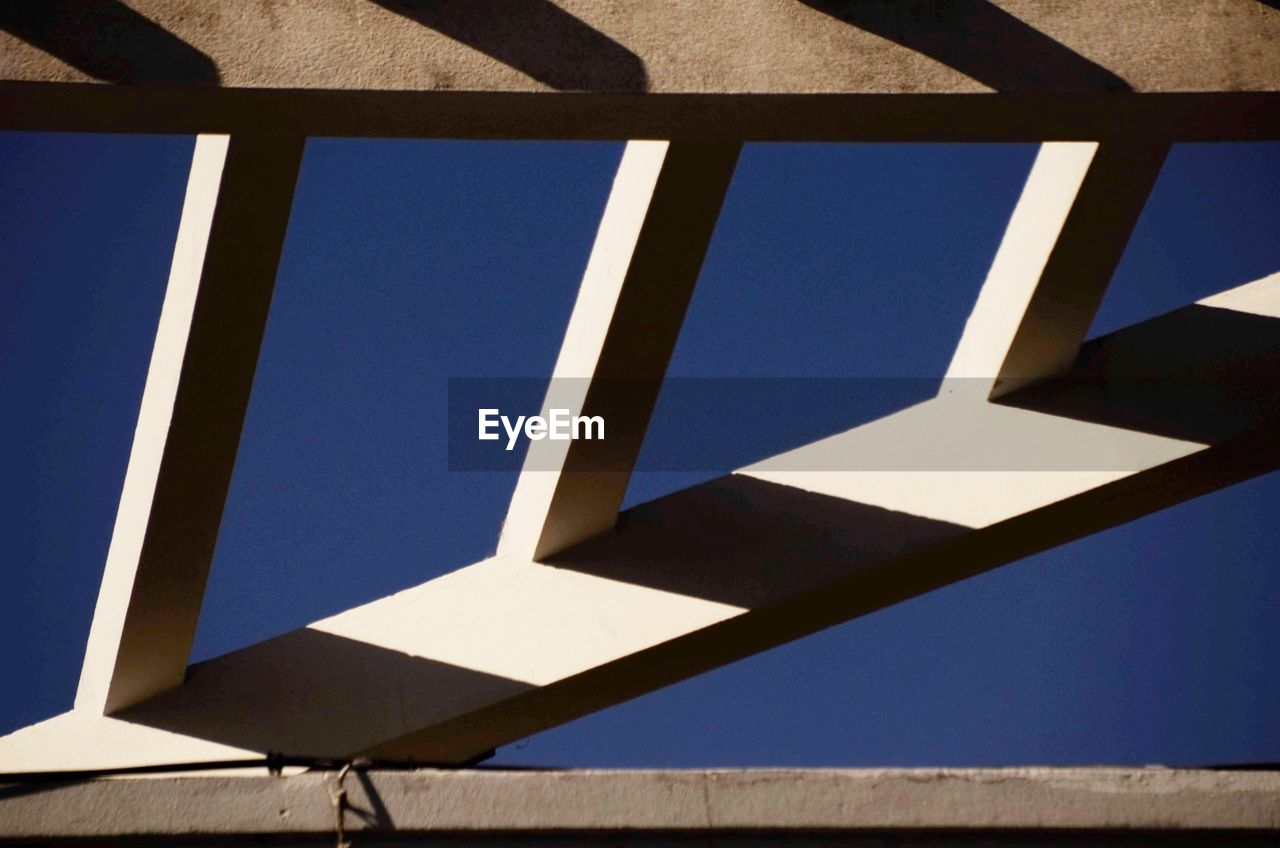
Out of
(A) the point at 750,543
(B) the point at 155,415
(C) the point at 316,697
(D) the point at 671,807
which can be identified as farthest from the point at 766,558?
(D) the point at 671,807

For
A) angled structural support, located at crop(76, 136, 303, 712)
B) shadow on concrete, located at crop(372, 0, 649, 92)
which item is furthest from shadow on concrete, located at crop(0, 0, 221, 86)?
shadow on concrete, located at crop(372, 0, 649, 92)

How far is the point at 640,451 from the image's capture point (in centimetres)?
596

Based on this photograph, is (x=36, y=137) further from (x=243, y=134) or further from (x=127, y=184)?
(x=243, y=134)

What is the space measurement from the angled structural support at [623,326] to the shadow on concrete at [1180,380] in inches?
77.0

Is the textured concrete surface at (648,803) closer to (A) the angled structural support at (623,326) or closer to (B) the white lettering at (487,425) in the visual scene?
(A) the angled structural support at (623,326)

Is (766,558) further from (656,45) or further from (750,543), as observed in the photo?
(656,45)

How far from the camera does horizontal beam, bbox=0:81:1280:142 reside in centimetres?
404

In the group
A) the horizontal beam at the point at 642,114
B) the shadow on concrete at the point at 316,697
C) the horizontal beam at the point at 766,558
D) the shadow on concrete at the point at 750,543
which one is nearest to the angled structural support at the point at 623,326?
the shadow on concrete at the point at 750,543

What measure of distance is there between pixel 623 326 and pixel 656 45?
144 cm

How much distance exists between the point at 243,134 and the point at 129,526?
1960mm

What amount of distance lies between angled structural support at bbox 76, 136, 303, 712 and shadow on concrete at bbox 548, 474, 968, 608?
5.53 ft

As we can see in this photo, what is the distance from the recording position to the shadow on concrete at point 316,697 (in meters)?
5.92

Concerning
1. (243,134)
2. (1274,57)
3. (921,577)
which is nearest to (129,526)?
(243,134)

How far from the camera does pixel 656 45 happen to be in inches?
167
